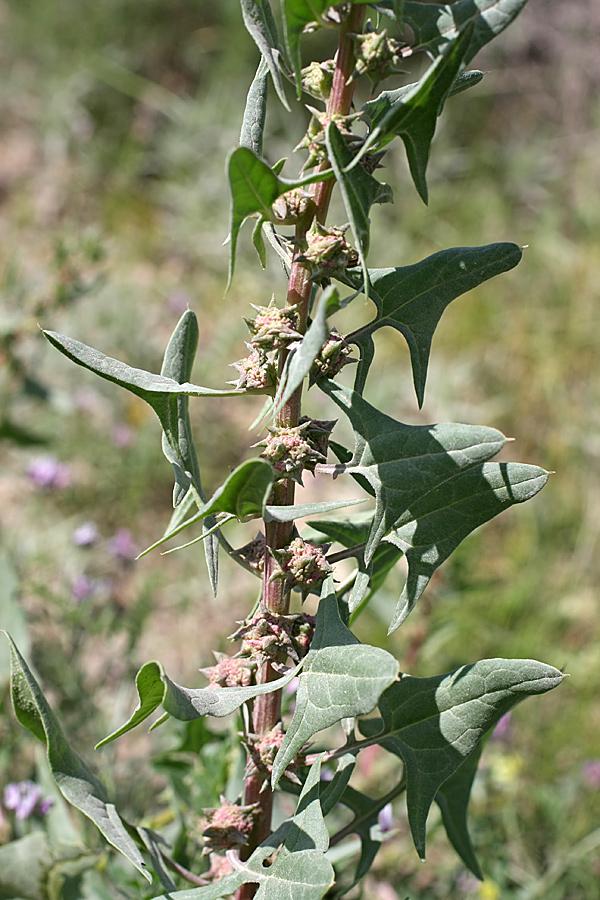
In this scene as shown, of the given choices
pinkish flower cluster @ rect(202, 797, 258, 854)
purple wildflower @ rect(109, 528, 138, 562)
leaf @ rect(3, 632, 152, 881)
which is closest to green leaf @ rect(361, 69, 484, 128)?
leaf @ rect(3, 632, 152, 881)

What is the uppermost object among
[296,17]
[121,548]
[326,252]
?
[296,17]

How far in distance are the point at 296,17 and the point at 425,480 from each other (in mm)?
488

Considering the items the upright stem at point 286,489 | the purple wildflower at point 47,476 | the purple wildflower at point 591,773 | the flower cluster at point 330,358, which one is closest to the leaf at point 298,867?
the upright stem at point 286,489

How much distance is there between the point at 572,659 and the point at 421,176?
2368mm

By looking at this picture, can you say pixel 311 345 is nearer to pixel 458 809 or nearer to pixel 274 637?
pixel 274 637

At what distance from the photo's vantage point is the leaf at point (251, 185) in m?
0.72

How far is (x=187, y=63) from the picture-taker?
5977 millimetres

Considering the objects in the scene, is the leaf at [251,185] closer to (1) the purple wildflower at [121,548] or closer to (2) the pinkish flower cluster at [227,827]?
(2) the pinkish flower cluster at [227,827]

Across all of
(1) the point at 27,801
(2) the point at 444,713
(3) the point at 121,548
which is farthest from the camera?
(3) the point at 121,548

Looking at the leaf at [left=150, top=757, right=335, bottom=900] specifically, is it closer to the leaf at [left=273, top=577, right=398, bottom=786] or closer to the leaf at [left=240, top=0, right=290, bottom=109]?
the leaf at [left=273, top=577, right=398, bottom=786]

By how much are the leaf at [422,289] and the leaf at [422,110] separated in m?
0.12

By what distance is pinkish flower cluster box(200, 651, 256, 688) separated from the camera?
38.2 inches

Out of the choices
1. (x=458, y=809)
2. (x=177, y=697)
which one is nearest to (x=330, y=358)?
(x=177, y=697)

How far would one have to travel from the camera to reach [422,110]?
0.77 meters
